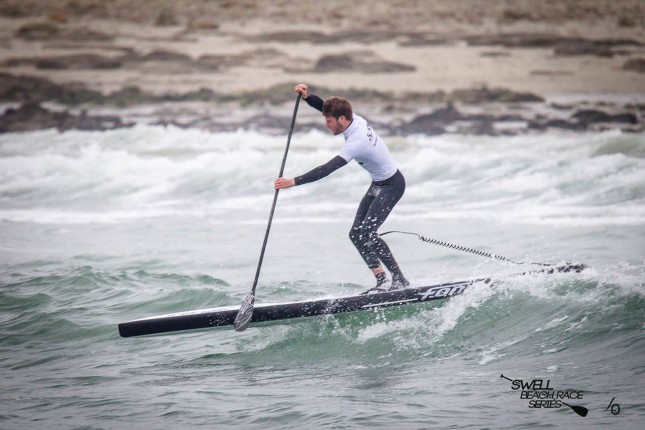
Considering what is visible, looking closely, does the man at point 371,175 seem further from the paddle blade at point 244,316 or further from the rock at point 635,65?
the rock at point 635,65

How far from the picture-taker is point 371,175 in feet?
28.3

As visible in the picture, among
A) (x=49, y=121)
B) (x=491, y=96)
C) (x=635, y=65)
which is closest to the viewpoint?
(x=491, y=96)

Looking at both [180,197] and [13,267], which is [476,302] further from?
[180,197]

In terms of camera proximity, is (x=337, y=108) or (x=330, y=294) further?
(x=330, y=294)

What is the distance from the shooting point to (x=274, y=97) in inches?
1478

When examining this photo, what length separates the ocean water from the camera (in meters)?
7.18

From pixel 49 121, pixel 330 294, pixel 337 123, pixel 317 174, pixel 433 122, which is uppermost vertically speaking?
pixel 337 123

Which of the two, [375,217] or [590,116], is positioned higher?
[375,217]

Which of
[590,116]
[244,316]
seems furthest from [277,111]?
[244,316]

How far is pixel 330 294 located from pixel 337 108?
3.26 metres

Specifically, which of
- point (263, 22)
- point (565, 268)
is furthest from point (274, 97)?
point (565, 268)

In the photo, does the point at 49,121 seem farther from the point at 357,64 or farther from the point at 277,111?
the point at 357,64

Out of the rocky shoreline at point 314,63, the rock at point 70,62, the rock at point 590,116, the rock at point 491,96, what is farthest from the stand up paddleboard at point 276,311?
the rock at point 70,62

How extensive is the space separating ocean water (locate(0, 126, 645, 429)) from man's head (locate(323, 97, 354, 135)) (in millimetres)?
1916
